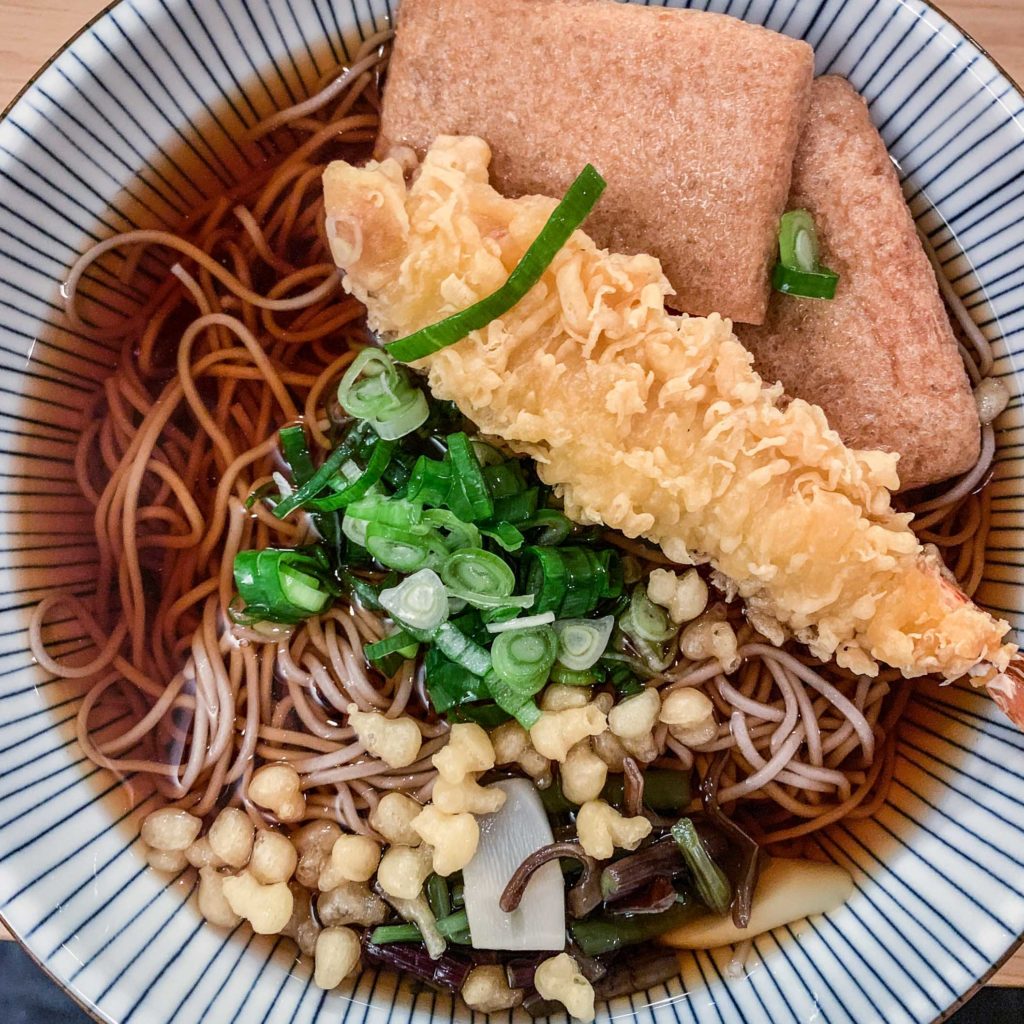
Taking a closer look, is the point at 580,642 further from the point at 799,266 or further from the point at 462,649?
the point at 799,266

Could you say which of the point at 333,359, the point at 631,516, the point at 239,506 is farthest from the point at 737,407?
the point at 239,506

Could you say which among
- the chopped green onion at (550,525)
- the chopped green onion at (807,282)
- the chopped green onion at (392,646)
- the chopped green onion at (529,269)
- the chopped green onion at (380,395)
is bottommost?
the chopped green onion at (392,646)

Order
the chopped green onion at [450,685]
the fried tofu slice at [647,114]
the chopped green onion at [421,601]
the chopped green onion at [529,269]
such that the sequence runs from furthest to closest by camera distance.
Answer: the chopped green onion at [450,685]
the chopped green onion at [421,601]
the fried tofu slice at [647,114]
the chopped green onion at [529,269]

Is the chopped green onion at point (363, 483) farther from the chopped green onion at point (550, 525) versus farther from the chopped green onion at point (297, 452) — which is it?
the chopped green onion at point (550, 525)

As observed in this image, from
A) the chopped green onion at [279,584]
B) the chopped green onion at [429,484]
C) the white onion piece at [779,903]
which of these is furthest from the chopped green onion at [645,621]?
the chopped green onion at [279,584]

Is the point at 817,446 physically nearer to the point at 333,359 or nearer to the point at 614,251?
the point at 614,251

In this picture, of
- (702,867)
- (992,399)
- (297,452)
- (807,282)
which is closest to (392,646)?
(297,452)
